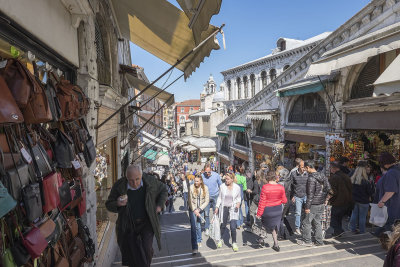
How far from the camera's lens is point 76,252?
9.81ft

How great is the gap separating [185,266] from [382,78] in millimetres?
4389

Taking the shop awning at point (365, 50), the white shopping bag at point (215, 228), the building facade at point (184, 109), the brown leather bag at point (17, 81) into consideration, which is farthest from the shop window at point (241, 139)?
the building facade at point (184, 109)

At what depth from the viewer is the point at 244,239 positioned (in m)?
6.36

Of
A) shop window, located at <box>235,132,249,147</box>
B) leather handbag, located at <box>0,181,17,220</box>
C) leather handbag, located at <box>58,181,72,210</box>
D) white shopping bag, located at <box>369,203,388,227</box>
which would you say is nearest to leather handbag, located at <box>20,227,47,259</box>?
leather handbag, located at <box>0,181,17,220</box>

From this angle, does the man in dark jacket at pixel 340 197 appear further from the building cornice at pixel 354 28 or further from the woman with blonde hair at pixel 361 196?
the building cornice at pixel 354 28

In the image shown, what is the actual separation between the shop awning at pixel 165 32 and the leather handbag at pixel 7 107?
8.34 feet

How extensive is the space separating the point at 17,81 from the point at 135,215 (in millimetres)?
2371

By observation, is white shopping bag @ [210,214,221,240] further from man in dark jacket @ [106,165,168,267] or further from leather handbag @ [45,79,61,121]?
leather handbag @ [45,79,61,121]

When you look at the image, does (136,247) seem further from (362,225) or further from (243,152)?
(243,152)

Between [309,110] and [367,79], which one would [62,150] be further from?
[309,110]

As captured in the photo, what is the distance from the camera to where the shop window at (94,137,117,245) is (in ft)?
17.6

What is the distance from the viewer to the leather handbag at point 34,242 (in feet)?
6.22

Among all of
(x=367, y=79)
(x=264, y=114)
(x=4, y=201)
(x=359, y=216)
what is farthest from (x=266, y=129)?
(x=4, y=201)

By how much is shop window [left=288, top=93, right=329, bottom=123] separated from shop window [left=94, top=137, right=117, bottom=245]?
26.5ft
